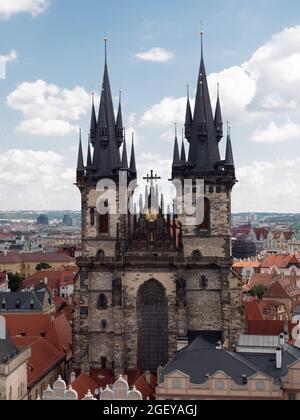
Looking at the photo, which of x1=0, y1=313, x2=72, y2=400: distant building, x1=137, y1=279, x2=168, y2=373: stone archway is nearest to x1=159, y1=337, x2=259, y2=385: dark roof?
x1=137, y1=279, x2=168, y2=373: stone archway

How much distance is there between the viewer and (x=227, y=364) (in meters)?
38.6

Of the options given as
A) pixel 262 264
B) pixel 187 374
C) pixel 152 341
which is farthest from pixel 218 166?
pixel 262 264

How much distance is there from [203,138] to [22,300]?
3851cm

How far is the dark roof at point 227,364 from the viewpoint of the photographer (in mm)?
37812

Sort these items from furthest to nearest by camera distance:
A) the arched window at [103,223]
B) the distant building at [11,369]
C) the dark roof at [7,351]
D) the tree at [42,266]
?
1. the tree at [42,266]
2. the arched window at [103,223]
3. the dark roof at [7,351]
4. the distant building at [11,369]

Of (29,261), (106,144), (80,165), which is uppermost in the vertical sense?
(106,144)

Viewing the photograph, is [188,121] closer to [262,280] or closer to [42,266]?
[262,280]

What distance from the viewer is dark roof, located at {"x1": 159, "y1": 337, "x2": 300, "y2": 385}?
124 ft

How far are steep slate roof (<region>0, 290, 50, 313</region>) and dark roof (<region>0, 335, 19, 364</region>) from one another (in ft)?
119

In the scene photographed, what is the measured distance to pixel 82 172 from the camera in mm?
54656

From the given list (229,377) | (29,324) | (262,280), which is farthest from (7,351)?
(262,280)

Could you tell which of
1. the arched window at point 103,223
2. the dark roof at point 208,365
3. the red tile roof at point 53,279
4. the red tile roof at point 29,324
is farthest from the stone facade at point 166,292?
the red tile roof at point 53,279

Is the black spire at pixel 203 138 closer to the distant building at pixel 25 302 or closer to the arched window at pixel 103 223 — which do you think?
the arched window at pixel 103 223

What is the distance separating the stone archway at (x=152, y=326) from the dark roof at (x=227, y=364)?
39.1ft
